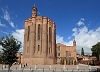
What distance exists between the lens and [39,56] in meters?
47.2

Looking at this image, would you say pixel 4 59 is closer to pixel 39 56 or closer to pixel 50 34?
pixel 39 56

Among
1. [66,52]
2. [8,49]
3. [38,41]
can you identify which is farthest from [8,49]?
[66,52]

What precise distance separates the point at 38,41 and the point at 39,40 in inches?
20.8

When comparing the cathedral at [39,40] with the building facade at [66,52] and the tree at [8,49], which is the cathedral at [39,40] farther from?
the tree at [8,49]

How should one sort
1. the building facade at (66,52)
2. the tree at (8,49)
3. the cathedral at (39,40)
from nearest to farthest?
the tree at (8,49) < the cathedral at (39,40) < the building facade at (66,52)

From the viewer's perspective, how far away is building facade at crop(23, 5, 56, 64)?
155ft

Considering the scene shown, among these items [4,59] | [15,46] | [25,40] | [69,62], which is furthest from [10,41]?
[69,62]

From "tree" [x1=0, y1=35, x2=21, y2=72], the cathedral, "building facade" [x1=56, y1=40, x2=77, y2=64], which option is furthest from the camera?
"building facade" [x1=56, y1=40, x2=77, y2=64]

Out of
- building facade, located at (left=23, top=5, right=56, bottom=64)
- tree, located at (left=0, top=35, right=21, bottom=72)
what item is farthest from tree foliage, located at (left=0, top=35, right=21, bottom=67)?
building facade, located at (left=23, top=5, right=56, bottom=64)

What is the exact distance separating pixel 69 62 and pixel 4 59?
40.2 meters

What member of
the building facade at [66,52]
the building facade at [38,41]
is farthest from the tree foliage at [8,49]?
the building facade at [66,52]

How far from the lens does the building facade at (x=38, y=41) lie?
155ft

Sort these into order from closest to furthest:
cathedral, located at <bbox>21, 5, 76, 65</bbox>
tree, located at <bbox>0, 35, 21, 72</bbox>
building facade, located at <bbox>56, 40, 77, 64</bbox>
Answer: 1. tree, located at <bbox>0, 35, 21, 72</bbox>
2. cathedral, located at <bbox>21, 5, 76, 65</bbox>
3. building facade, located at <bbox>56, 40, 77, 64</bbox>

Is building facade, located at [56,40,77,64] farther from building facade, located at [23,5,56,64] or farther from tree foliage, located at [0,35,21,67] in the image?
tree foliage, located at [0,35,21,67]
